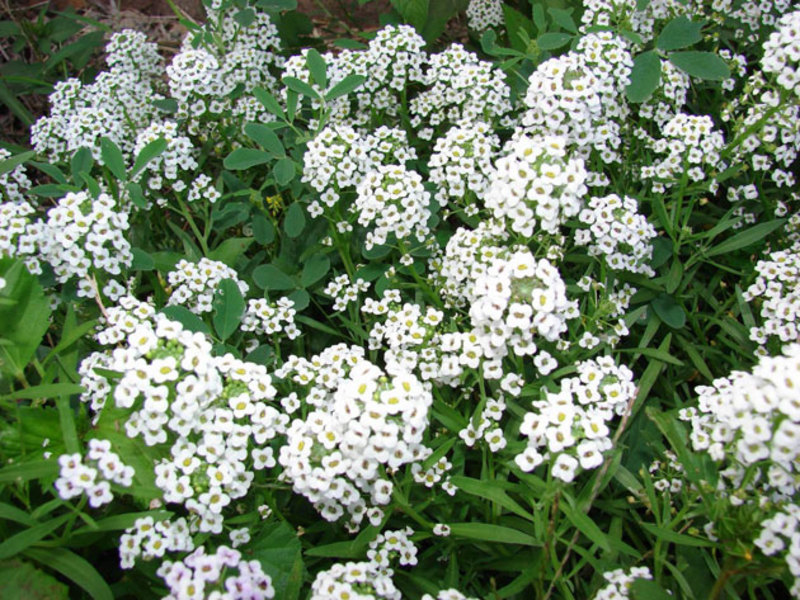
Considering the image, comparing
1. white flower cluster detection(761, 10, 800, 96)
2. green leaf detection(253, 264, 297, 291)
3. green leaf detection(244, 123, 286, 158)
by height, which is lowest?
green leaf detection(253, 264, 297, 291)

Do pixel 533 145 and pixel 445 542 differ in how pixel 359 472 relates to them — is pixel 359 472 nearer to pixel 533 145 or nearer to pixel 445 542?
pixel 445 542

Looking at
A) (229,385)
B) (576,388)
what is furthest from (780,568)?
(229,385)

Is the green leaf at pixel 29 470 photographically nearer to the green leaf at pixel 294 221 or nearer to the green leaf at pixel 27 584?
the green leaf at pixel 27 584

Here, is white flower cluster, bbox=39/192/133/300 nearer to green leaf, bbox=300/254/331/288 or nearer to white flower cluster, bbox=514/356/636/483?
green leaf, bbox=300/254/331/288

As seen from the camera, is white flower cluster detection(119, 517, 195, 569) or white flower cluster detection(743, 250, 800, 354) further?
white flower cluster detection(743, 250, 800, 354)

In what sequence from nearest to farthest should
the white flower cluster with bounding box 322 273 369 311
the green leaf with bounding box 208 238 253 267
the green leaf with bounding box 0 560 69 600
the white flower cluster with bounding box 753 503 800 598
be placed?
1. the white flower cluster with bounding box 753 503 800 598
2. the green leaf with bounding box 0 560 69 600
3. the white flower cluster with bounding box 322 273 369 311
4. the green leaf with bounding box 208 238 253 267

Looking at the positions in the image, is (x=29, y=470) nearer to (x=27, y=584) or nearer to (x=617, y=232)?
(x=27, y=584)

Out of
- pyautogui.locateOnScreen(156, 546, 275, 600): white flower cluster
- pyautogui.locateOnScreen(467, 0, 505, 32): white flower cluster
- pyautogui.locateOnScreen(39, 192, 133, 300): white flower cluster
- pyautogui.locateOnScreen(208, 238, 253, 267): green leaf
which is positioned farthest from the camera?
pyautogui.locateOnScreen(467, 0, 505, 32): white flower cluster

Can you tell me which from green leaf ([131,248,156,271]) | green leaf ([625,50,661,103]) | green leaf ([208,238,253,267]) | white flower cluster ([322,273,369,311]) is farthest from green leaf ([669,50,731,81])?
green leaf ([131,248,156,271])
